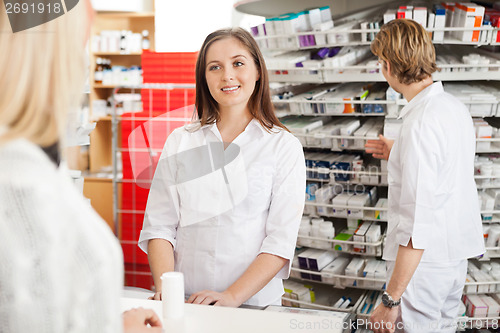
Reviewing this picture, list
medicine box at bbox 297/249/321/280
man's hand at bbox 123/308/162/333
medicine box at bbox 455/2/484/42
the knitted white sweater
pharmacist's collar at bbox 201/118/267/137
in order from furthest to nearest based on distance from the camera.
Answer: medicine box at bbox 297/249/321/280, medicine box at bbox 455/2/484/42, pharmacist's collar at bbox 201/118/267/137, man's hand at bbox 123/308/162/333, the knitted white sweater

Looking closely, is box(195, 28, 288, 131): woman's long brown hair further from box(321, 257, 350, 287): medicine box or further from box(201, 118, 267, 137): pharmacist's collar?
box(321, 257, 350, 287): medicine box

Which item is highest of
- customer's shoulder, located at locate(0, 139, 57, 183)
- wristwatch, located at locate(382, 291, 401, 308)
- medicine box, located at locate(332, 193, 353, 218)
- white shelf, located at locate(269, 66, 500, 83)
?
white shelf, located at locate(269, 66, 500, 83)

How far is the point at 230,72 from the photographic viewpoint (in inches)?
65.5

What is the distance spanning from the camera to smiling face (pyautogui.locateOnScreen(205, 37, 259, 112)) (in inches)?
65.7

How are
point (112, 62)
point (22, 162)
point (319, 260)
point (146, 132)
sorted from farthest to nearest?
point (112, 62)
point (146, 132)
point (319, 260)
point (22, 162)

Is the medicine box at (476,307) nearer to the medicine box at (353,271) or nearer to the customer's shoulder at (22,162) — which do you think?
the medicine box at (353,271)

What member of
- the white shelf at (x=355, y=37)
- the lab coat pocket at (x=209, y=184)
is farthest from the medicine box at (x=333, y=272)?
the white shelf at (x=355, y=37)

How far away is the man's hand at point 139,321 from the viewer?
906 mm

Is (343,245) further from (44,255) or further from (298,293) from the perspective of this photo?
(44,255)

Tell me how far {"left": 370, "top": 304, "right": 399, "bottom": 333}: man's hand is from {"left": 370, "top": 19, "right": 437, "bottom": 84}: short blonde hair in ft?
2.67

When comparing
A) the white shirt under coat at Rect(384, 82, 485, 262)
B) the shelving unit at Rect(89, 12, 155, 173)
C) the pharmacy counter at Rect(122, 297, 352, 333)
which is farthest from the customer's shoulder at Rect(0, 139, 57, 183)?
the shelving unit at Rect(89, 12, 155, 173)

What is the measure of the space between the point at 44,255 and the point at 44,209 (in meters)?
0.06

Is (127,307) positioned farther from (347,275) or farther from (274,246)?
(347,275)

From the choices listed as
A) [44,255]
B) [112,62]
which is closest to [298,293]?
[44,255]
